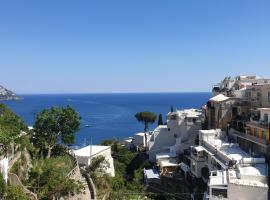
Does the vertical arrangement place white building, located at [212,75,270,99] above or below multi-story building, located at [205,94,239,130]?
Result: above

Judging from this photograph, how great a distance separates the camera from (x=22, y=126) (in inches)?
1444

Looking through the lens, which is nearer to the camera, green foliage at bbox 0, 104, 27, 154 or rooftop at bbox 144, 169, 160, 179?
green foliage at bbox 0, 104, 27, 154

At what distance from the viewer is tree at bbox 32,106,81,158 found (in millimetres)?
37562

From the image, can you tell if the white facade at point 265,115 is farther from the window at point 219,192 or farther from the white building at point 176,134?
the white building at point 176,134

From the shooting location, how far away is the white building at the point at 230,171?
2692 cm

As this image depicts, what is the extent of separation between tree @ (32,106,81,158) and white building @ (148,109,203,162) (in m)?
14.7

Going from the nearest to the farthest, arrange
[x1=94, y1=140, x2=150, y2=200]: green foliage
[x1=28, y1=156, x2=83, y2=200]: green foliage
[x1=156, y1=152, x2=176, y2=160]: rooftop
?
[x1=28, y1=156, x2=83, y2=200]: green foliage < [x1=94, y1=140, x2=150, y2=200]: green foliage < [x1=156, y1=152, x2=176, y2=160]: rooftop

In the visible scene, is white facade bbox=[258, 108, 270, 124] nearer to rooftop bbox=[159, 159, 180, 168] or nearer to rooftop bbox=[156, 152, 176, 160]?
rooftop bbox=[159, 159, 180, 168]

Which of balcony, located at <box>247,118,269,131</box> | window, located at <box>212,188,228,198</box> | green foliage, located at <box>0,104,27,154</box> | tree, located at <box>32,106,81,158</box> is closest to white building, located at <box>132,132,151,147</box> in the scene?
tree, located at <box>32,106,81,158</box>

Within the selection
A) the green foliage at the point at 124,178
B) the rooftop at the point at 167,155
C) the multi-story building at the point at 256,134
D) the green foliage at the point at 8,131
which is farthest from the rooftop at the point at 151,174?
the green foliage at the point at 8,131

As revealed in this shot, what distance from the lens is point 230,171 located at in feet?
96.8

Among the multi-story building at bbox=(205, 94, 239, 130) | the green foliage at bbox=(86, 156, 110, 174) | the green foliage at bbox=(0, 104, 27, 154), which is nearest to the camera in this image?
the green foliage at bbox=(0, 104, 27, 154)

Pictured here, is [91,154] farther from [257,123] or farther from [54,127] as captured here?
[257,123]

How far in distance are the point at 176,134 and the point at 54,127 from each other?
19.3m
